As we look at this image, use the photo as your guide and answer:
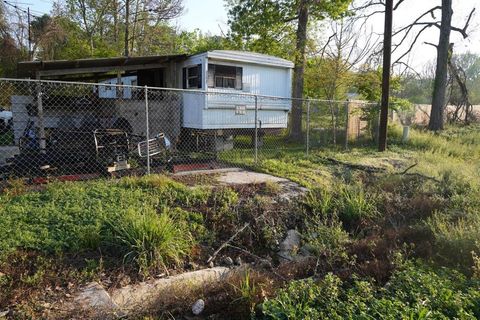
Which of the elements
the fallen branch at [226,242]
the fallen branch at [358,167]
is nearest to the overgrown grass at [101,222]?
the fallen branch at [226,242]

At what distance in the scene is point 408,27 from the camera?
21.1 m

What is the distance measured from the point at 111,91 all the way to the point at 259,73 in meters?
7.81

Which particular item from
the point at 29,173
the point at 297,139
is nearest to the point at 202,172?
the point at 29,173

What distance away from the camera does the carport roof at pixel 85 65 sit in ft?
34.1

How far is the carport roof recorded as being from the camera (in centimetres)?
1041

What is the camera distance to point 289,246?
5.56 meters

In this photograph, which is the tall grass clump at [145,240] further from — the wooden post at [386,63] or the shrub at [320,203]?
the wooden post at [386,63]

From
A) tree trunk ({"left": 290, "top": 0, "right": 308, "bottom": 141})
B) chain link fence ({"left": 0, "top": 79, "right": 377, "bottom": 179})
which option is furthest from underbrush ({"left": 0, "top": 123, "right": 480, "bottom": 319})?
tree trunk ({"left": 290, "top": 0, "right": 308, "bottom": 141})

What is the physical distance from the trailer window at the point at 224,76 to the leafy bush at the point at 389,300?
391 inches

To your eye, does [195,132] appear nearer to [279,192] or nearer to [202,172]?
[202,172]

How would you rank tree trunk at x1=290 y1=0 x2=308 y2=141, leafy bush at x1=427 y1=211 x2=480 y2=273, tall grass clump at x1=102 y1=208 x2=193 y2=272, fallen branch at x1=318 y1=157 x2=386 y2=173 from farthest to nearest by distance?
tree trunk at x1=290 y1=0 x2=308 y2=141, fallen branch at x1=318 y1=157 x2=386 y2=173, tall grass clump at x1=102 y1=208 x2=193 y2=272, leafy bush at x1=427 y1=211 x2=480 y2=273

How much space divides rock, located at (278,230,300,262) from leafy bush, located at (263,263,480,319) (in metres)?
1.83

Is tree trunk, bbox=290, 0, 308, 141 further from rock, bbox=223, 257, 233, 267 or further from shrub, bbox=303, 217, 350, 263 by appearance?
rock, bbox=223, 257, 233, 267

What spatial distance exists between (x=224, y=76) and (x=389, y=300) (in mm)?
10793
